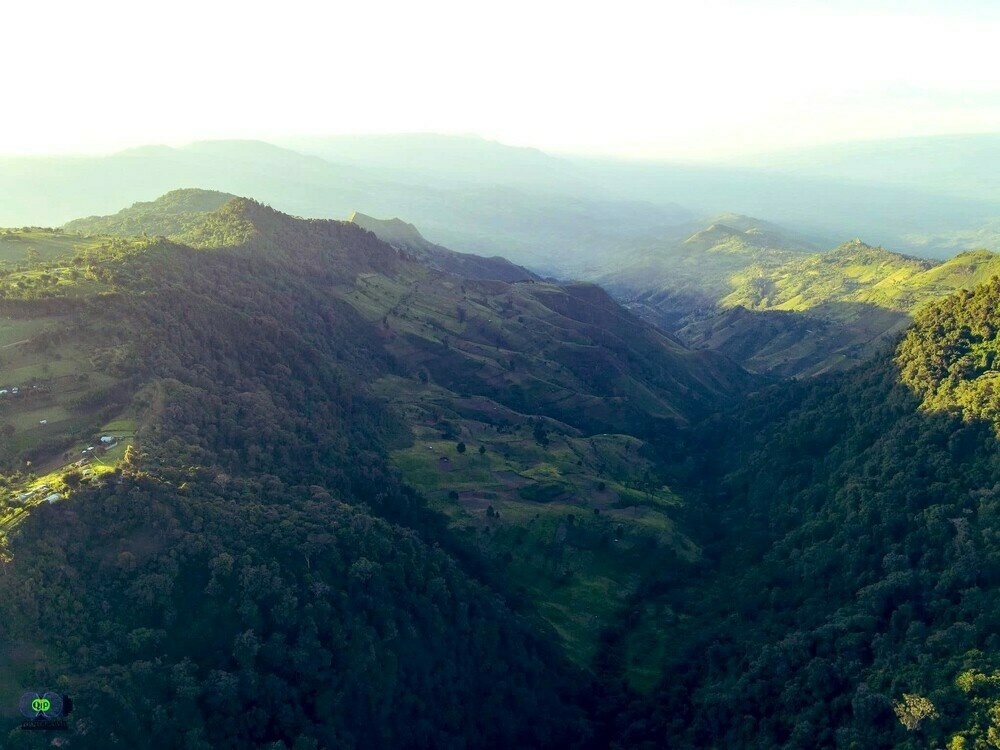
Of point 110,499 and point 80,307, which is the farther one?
point 80,307

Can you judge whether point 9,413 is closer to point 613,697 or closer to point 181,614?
point 181,614

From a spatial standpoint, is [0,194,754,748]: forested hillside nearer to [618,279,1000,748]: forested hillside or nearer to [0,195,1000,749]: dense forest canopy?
[0,195,1000,749]: dense forest canopy

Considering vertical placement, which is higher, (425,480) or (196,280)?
(196,280)

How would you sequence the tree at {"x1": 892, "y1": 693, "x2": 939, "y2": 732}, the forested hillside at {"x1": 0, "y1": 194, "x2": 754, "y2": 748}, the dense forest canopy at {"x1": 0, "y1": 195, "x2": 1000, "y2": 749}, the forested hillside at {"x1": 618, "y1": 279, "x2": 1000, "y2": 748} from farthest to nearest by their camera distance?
the forested hillside at {"x1": 618, "y1": 279, "x2": 1000, "y2": 748}
the dense forest canopy at {"x1": 0, "y1": 195, "x2": 1000, "y2": 749}
the tree at {"x1": 892, "y1": 693, "x2": 939, "y2": 732}
the forested hillside at {"x1": 0, "y1": 194, "x2": 754, "y2": 748}

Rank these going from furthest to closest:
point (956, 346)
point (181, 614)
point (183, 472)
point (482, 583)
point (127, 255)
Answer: point (127, 255)
point (956, 346)
point (482, 583)
point (183, 472)
point (181, 614)

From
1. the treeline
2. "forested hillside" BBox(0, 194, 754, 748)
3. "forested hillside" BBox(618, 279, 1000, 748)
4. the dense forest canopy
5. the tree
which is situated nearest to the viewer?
the treeline

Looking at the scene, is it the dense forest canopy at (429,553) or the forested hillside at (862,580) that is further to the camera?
the forested hillside at (862,580)

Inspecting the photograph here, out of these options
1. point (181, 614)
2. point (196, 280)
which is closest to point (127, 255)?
point (196, 280)

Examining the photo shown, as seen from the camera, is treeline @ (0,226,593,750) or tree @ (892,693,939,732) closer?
treeline @ (0,226,593,750)

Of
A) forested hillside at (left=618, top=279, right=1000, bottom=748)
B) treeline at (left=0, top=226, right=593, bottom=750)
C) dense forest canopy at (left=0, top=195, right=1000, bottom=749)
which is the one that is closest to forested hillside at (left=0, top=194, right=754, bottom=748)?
treeline at (left=0, top=226, right=593, bottom=750)

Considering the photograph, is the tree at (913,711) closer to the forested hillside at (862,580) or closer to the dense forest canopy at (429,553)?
the forested hillside at (862,580)

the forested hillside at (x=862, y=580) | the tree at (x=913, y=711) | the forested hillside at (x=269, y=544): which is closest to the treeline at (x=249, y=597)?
the forested hillside at (x=269, y=544)
